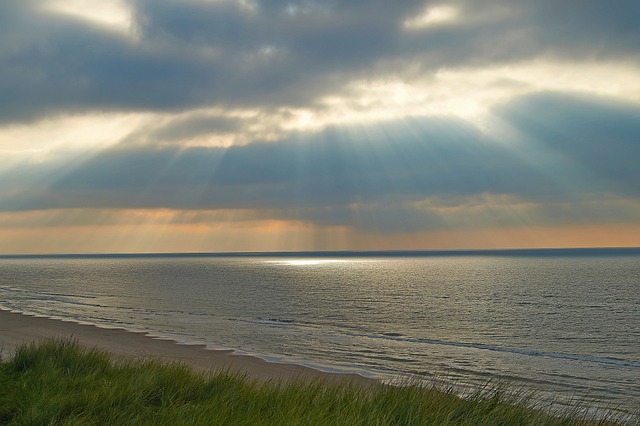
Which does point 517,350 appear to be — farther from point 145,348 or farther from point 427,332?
point 145,348

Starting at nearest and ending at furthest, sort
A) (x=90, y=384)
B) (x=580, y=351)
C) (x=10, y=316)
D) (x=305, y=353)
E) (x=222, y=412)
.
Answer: (x=222, y=412)
(x=90, y=384)
(x=305, y=353)
(x=580, y=351)
(x=10, y=316)

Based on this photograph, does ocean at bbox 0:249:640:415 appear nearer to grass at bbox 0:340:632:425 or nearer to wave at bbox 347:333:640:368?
wave at bbox 347:333:640:368

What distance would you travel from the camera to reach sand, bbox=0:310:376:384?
24547 millimetres

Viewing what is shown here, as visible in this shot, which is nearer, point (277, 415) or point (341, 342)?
point (277, 415)

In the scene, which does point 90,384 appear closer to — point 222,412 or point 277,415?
point 222,412

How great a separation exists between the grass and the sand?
9.19 meters

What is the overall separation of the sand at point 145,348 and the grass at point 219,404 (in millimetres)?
9194

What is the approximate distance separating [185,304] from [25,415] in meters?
58.5

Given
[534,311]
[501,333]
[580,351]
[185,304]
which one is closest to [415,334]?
[501,333]

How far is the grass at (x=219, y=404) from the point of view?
28.5ft

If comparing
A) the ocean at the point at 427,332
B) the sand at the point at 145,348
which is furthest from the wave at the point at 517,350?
the sand at the point at 145,348

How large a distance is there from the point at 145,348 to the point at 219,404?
2265 centimetres

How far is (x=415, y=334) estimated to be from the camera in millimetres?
42500

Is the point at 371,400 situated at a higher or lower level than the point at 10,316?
higher
